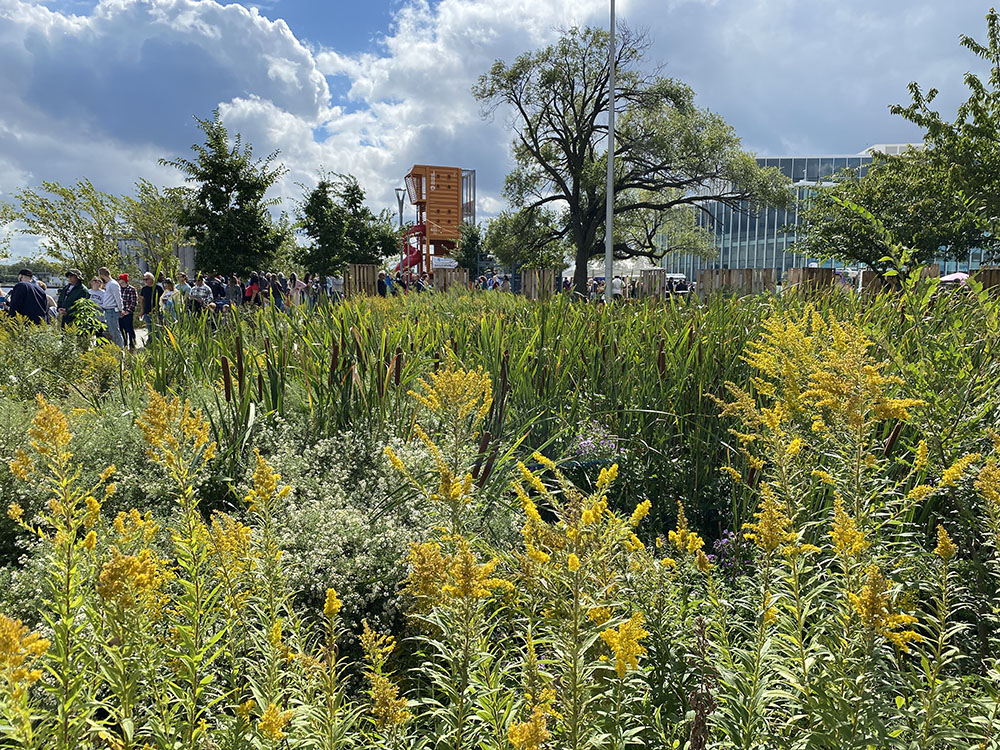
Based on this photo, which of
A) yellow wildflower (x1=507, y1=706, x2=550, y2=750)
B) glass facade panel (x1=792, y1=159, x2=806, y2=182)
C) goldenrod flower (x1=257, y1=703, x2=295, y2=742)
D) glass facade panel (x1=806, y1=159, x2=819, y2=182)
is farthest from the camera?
glass facade panel (x1=792, y1=159, x2=806, y2=182)

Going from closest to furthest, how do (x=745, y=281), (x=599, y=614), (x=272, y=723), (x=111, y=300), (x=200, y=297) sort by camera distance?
(x=272, y=723)
(x=599, y=614)
(x=200, y=297)
(x=745, y=281)
(x=111, y=300)

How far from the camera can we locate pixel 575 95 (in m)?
31.5

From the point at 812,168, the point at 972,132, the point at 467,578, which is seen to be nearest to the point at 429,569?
the point at 467,578

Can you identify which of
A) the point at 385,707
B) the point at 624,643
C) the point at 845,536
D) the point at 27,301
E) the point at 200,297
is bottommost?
the point at 385,707

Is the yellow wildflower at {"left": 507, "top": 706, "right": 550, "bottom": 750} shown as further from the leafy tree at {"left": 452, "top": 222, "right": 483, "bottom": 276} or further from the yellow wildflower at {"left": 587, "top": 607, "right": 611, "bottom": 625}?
the leafy tree at {"left": 452, "top": 222, "right": 483, "bottom": 276}

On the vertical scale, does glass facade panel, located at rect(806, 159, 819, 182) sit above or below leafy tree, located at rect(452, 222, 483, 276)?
above

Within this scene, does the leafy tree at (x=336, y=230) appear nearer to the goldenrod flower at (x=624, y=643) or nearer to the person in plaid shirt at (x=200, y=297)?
the person in plaid shirt at (x=200, y=297)

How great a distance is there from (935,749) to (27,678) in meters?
1.53

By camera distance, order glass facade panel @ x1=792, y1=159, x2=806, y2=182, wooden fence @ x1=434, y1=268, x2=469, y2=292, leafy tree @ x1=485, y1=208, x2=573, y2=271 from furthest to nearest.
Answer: glass facade panel @ x1=792, y1=159, x2=806, y2=182, leafy tree @ x1=485, y1=208, x2=573, y2=271, wooden fence @ x1=434, y1=268, x2=469, y2=292

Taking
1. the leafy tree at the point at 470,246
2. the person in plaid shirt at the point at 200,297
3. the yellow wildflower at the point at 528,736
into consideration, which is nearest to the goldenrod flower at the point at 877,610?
the yellow wildflower at the point at 528,736

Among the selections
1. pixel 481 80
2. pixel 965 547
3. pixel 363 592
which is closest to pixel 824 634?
pixel 965 547

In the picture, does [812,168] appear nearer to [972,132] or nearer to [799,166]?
[799,166]

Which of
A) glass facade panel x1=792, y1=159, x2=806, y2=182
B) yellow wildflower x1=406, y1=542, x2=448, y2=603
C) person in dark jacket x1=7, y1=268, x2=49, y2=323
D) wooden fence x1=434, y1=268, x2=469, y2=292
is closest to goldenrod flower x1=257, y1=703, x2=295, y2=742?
A: yellow wildflower x1=406, y1=542, x2=448, y2=603

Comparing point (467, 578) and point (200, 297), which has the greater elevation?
point (200, 297)
